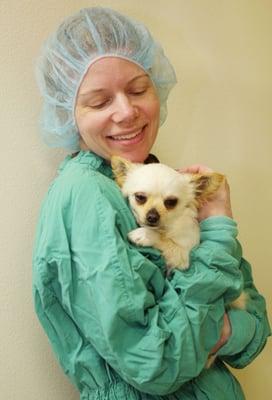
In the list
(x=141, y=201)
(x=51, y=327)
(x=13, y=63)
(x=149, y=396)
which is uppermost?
A: (x=13, y=63)

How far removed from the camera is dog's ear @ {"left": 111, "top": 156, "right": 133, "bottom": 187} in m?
1.15

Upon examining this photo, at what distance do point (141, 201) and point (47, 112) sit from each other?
0.35 m

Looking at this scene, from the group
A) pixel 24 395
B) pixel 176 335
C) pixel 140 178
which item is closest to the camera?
pixel 176 335

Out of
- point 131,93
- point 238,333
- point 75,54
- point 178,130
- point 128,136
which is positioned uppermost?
point 75,54


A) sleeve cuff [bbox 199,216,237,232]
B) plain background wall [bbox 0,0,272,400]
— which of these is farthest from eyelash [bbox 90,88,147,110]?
sleeve cuff [bbox 199,216,237,232]

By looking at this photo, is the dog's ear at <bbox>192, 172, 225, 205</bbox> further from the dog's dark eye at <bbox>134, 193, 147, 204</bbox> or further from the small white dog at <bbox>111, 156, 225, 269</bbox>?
the dog's dark eye at <bbox>134, 193, 147, 204</bbox>

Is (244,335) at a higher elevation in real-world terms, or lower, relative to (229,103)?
lower

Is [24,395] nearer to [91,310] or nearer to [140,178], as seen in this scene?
[91,310]

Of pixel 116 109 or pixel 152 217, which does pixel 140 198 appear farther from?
pixel 116 109

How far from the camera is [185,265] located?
3.39 ft

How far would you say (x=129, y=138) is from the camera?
1.19 metres

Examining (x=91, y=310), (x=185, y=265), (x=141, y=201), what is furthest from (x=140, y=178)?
(x=91, y=310)

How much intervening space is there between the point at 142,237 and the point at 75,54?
18.3 inches

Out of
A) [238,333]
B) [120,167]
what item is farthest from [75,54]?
[238,333]
